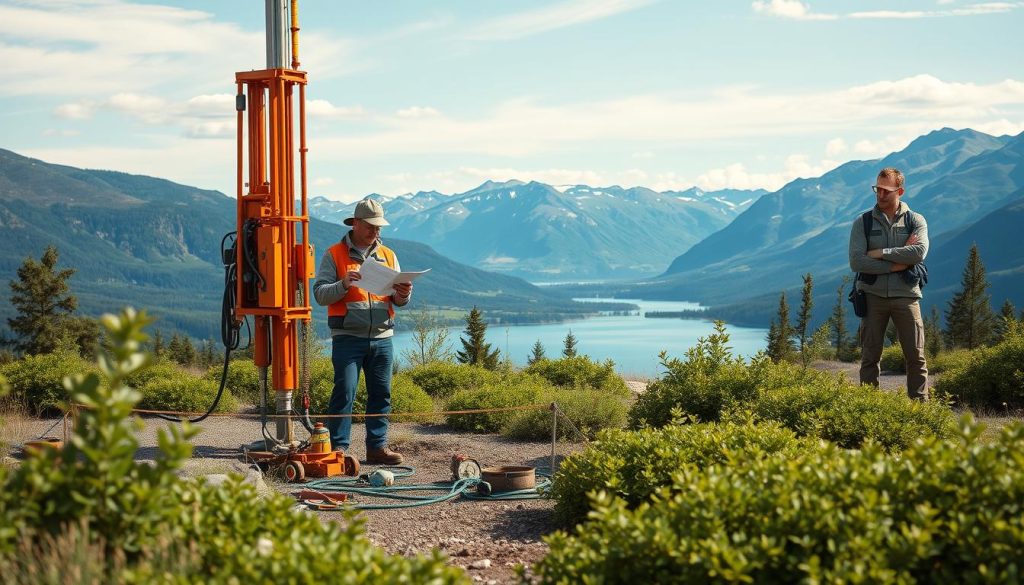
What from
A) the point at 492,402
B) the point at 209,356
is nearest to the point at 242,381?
the point at 492,402

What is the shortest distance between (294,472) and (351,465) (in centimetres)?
53

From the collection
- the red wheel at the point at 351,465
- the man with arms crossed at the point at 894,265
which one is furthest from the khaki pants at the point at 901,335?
the red wheel at the point at 351,465

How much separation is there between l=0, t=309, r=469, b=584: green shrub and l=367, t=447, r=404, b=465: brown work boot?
5679mm

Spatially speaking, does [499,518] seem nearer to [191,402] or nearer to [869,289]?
[869,289]

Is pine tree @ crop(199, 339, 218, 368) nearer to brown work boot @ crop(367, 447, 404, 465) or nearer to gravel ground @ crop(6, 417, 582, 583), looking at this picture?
gravel ground @ crop(6, 417, 582, 583)

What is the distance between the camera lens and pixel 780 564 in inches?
150

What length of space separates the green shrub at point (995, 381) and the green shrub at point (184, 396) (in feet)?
28.2

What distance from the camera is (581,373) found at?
15281 millimetres

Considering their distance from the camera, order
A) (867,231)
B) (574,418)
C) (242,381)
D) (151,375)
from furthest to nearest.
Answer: (242,381), (151,375), (574,418), (867,231)

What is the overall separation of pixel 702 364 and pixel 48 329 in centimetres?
4462

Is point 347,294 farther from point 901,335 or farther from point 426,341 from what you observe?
point 426,341

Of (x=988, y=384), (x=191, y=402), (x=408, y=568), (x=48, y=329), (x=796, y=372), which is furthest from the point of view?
(x=48, y=329)

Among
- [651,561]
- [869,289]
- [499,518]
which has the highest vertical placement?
[869,289]

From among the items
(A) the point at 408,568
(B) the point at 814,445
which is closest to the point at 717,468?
(A) the point at 408,568
